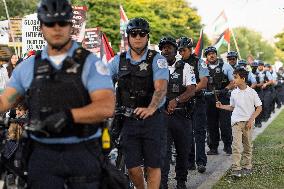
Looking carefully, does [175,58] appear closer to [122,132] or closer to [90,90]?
[122,132]

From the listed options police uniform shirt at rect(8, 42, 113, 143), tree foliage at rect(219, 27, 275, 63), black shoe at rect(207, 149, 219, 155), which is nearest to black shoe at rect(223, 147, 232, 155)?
black shoe at rect(207, 149, 219, 155)

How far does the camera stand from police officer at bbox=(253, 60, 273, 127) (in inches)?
754

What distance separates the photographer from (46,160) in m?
4.02

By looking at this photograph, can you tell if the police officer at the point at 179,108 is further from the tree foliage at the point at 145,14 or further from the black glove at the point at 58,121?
the tree foliage at the point at 145,14

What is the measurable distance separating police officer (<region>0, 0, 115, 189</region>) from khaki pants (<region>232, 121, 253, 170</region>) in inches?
216

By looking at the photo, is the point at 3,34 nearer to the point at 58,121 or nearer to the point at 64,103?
the point at 64,103

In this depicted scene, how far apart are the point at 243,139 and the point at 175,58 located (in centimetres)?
200

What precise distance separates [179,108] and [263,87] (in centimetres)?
1210

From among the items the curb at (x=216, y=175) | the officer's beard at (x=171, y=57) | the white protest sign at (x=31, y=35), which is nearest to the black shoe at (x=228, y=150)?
the curb at (x=216, y=175)

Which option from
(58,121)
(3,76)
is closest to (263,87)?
(3,76)

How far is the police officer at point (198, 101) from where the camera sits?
31.3 feet

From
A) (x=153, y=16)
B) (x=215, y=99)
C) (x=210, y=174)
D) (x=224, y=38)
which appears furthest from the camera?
(x=153, y=16)

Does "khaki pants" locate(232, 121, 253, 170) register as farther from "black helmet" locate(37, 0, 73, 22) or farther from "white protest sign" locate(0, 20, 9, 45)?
"white protest sign" locate(0, 20, 9, 45)

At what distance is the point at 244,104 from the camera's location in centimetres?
952
